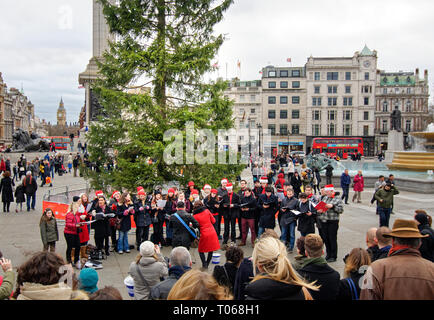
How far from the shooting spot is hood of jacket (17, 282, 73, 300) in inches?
133

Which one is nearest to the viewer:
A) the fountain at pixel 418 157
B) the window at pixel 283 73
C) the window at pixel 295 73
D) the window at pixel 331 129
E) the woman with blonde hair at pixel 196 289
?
the woman with blonde hair at pixel 196 289

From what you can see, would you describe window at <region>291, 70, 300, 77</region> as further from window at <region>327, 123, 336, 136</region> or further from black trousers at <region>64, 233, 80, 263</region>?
black trousers at <region>64, 233, 80, 263</region>

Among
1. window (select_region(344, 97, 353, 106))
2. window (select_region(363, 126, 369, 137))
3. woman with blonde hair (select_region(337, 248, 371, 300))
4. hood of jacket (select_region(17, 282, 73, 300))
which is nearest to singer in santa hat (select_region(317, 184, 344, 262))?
woman with blonde hair (select_region(337, 248, 371, 300))

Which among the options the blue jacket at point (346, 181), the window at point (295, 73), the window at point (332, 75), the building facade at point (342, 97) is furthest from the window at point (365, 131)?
the blue jacket at point (346, 181)

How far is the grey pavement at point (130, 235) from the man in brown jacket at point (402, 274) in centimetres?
479

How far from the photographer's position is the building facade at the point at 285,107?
80.4 m

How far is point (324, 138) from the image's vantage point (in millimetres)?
77625

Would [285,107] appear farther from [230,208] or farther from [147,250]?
[147,250]

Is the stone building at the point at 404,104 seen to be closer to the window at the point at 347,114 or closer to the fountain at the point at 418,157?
the window at the point at 347,114

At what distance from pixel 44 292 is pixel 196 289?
1.50m

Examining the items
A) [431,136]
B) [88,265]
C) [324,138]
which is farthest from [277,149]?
[88,265]

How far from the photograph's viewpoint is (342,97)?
78.7 meters

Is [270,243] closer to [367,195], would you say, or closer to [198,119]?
[198,119]

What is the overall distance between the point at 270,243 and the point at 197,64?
11.1 m
